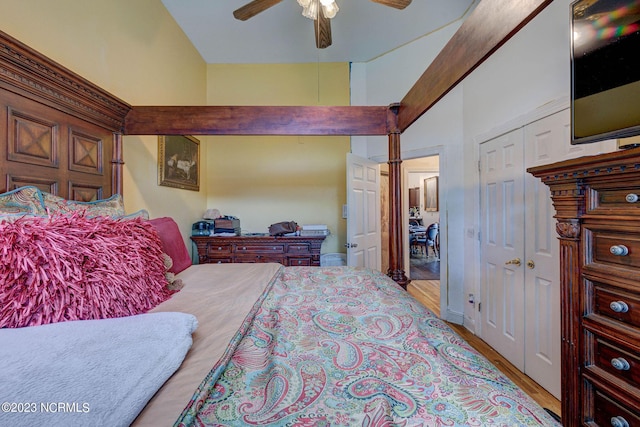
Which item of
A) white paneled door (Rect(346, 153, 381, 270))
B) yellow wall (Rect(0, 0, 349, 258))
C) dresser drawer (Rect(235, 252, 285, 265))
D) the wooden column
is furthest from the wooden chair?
the wooden column

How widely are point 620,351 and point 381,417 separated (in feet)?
3.27

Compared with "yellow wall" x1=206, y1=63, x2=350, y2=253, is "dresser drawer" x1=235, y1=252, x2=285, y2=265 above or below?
below

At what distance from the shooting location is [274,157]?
354cm

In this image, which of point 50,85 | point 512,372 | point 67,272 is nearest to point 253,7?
point 50,85

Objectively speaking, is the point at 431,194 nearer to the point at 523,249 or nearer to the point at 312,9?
the point at 523,249

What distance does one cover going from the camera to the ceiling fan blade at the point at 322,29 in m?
1.98

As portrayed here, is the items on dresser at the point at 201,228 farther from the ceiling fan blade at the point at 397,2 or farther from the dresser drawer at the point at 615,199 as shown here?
the dresser drawer at the point at 615,199

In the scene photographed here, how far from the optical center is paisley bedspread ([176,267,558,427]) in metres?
0.50

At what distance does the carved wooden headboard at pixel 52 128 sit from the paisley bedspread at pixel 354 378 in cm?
118

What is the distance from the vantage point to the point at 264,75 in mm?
3508

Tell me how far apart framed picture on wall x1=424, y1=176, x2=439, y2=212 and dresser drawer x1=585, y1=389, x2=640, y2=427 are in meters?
6.31

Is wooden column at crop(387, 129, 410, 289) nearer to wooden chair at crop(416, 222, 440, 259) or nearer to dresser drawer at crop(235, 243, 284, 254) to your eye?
dresser drawer at crop(235, 243, 284, 254)

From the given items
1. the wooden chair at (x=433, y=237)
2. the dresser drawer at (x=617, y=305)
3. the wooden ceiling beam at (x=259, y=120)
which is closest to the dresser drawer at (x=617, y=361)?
the dresser drawer at (x=617, y=305)

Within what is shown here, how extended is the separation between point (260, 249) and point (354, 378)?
2.53 meters
